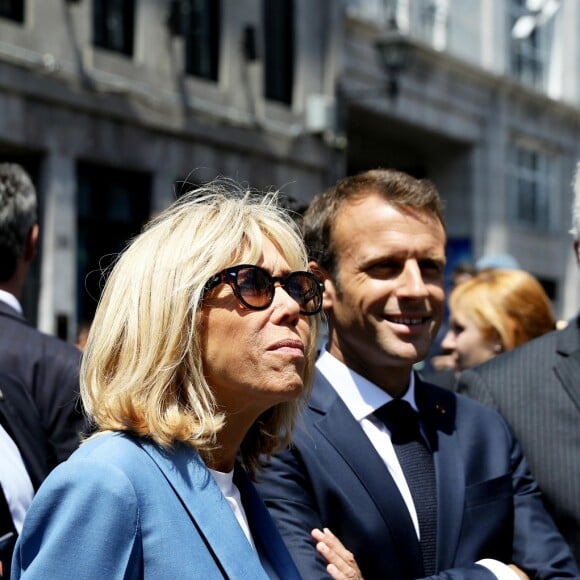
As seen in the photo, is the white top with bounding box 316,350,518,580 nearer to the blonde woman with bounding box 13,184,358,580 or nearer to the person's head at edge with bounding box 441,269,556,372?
the blonde woman with bounding box 13,184,358,580

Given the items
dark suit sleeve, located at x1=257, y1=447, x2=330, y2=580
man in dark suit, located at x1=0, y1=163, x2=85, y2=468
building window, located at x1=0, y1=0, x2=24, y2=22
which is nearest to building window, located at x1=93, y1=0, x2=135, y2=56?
building window, located at x1=0, y1=0, x2=24, y2=22

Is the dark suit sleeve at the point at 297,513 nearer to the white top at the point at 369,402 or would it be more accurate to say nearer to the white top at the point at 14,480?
the white top at the point at 369,402

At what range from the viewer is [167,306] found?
2.65m

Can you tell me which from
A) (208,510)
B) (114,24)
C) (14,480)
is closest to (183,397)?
(208,510)

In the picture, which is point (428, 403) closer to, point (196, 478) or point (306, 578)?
point (306, 578)

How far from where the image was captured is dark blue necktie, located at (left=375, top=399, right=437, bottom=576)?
133 inches

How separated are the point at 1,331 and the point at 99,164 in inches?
470

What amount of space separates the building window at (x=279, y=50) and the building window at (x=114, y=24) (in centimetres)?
318

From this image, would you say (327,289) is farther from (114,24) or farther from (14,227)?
(114,24)

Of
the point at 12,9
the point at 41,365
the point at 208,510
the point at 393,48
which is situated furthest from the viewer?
the point at 393,48

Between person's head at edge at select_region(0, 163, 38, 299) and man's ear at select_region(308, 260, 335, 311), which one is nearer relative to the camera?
man's ear at select_region(308, 260, 335, 311)

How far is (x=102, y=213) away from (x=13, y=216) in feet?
38.9

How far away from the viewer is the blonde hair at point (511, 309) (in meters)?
5.68

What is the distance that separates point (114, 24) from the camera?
15891 mm
